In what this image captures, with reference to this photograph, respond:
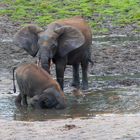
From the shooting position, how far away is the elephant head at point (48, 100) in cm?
1388

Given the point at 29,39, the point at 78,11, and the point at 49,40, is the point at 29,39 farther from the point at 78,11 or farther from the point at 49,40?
the point at 78,11

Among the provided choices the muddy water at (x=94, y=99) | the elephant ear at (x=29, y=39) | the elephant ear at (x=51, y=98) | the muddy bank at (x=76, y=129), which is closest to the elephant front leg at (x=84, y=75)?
the muddy water at (x=94, y=99)

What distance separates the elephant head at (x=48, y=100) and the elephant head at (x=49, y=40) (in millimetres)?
978

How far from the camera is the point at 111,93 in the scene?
622 inches

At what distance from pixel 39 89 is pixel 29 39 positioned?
1.87 m

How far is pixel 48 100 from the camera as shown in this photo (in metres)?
13.9

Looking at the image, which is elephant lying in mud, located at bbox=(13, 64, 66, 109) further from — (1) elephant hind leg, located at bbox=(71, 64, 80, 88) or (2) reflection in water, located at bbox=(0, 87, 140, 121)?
(1) elephant hind leg, located at bbox=(71, 64, 80, 88)

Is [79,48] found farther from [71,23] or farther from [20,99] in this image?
[20,99]

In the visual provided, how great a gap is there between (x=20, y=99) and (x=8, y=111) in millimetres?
884

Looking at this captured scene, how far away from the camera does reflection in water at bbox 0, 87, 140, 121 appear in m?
13.2

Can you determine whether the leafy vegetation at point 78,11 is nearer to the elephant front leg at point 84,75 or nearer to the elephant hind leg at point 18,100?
the elephant front leg at point 84,75

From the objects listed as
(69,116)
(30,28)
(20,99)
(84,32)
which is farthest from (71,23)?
(69,116)

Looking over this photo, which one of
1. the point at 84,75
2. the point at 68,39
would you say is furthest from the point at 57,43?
Result: the point at 84,75

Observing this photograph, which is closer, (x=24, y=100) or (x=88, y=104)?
(x=24, y=100)
